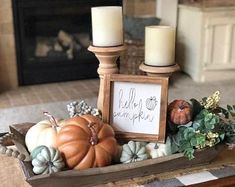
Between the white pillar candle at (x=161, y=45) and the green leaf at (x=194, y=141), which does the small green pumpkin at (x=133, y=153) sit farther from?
the white pillar candle at (x=161, y=45)

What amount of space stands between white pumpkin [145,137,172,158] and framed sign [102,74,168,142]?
22mm

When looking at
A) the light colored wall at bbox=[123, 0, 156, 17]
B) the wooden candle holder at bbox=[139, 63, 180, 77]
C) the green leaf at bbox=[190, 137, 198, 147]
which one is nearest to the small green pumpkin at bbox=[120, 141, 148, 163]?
the green leaf at bbox=[190, 137, 198, 147]

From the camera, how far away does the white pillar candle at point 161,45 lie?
3.91 feet

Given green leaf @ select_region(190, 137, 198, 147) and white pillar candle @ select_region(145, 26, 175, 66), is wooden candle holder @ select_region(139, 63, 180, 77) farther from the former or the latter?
green leaf @ select_region(190, 137, 198, 147)

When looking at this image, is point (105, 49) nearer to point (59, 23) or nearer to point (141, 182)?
point (141, 182)

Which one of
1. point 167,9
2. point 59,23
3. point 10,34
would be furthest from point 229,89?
point 10,34

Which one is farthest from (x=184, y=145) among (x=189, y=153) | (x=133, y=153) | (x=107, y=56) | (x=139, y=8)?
(x=139, y=8)

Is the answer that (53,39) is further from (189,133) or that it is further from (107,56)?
(189,133)

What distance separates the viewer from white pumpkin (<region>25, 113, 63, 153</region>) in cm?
104

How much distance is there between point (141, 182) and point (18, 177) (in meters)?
0.34

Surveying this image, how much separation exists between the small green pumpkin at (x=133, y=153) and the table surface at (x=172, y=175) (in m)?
0.06

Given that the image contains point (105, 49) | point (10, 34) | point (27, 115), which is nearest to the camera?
point (105, 49)

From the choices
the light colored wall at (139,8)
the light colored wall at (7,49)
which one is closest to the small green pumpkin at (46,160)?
the light colored wall at (7,49)

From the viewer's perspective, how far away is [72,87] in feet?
11.9
